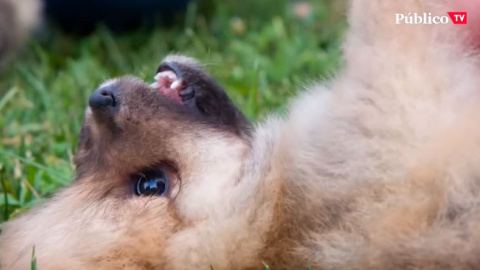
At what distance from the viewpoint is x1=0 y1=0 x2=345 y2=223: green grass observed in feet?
12.3

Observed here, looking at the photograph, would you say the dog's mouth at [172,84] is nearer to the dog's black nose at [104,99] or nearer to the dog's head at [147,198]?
the dog's head at [147,198]

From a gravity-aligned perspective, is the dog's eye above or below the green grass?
below

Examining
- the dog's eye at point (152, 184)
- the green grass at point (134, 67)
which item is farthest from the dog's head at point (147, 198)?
the green grass at point (134, 67)

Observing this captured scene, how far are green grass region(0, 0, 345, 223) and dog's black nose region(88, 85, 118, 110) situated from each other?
432 millimetres

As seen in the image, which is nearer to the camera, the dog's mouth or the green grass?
the dog's mouth

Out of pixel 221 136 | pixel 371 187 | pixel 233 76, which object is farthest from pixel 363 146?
pixel 233 76

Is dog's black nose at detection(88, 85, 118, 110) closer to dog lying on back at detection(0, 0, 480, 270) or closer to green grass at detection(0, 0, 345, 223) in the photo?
dog lying on back at detection(0, 0, 480, 270)

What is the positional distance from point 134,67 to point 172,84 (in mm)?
1867

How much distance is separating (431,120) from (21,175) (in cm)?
186

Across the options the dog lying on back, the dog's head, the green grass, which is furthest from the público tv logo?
the green grass

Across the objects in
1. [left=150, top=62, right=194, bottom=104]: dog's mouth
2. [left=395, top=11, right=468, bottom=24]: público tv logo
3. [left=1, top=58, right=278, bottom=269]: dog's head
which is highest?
[left=395, top=11, right=468, bottom=24]: público tv logo

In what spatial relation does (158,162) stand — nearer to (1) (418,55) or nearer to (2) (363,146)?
(2) (363,146)

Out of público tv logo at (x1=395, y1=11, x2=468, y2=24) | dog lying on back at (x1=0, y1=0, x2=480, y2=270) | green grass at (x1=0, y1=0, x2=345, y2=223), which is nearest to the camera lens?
dog lying on back at (x1=0, y1=0, x2=480, y2=270)

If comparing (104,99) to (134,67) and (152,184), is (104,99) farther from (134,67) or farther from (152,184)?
(134,67)
